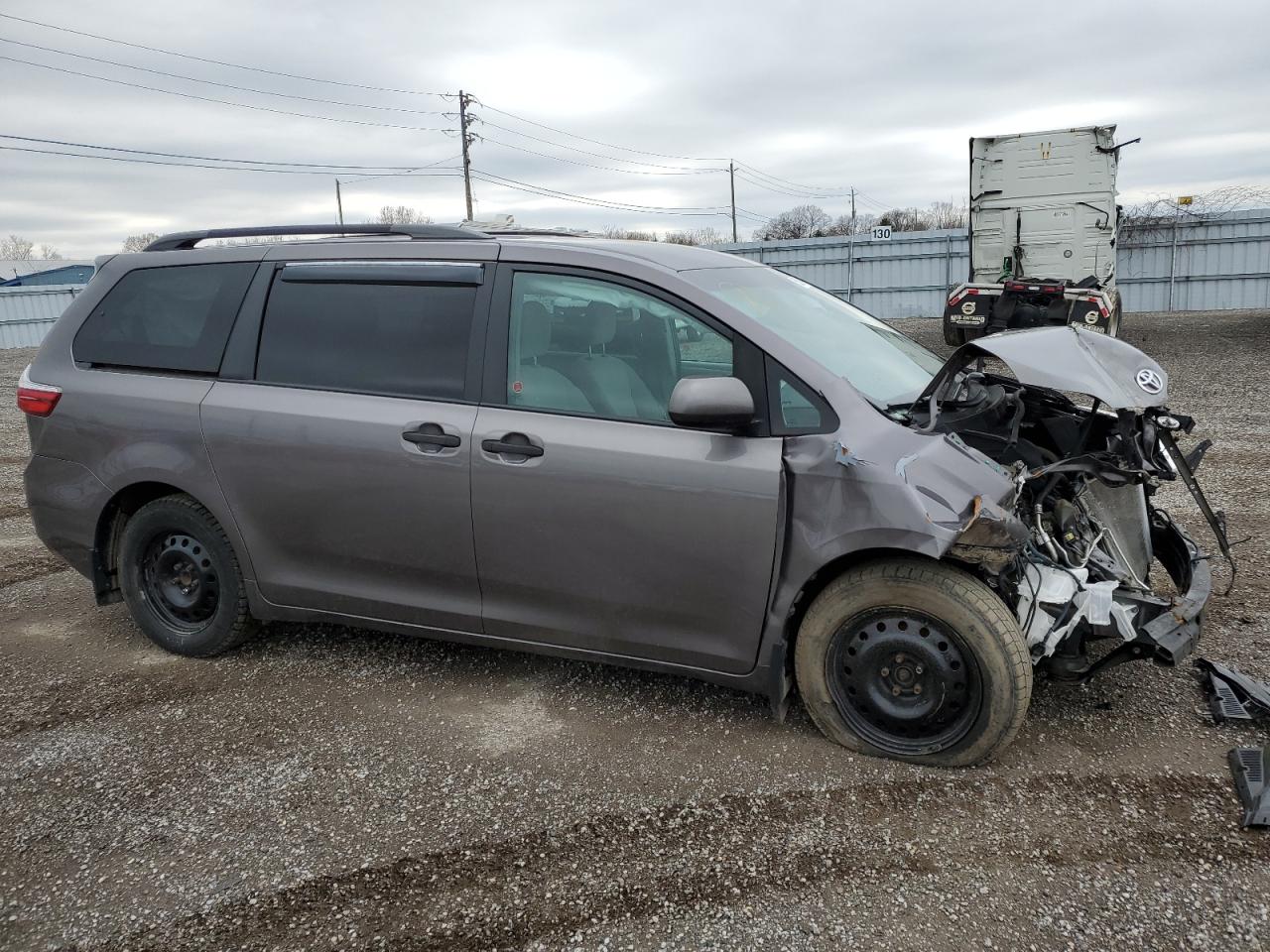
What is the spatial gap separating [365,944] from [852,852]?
138 cm

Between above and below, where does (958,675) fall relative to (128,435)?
below

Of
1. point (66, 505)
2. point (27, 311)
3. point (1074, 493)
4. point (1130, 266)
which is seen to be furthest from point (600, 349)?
point (27, 311)

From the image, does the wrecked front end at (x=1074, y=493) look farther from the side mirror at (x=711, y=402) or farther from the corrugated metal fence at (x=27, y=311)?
the corrugated metal fence at (x=27, y=311)

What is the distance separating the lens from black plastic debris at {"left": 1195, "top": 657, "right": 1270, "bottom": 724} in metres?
3.38

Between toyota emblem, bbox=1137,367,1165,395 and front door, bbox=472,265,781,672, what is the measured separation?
1.32m

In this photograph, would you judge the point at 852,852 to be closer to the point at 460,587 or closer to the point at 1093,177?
the point at 460,587

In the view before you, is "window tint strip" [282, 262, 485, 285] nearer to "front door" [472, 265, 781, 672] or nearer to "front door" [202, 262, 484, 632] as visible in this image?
"front door" [202, 262, 484, 632]

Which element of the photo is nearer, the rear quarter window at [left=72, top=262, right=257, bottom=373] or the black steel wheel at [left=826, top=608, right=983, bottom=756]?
the black steel wheel at [left=826, top=608, right=983, bottom=756]

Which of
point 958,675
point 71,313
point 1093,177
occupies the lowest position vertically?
point 958,675

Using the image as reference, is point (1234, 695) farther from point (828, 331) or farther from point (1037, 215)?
point (1037, 215)

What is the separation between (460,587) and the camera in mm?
3643

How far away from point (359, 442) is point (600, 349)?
1023mm

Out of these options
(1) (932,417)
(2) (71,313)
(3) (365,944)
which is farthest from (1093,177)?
→ (3) (365,944)

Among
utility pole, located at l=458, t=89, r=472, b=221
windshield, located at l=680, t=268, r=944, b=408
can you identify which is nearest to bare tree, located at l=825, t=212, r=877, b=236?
utility pole, located at l=458, t=89, r=472, b=221
